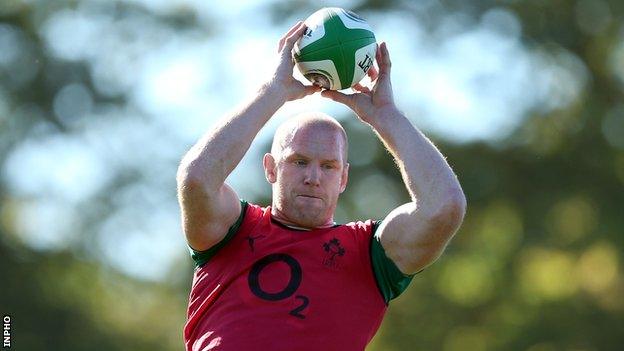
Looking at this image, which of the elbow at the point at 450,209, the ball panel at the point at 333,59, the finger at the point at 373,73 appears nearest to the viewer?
the elbow at the point at 450,209

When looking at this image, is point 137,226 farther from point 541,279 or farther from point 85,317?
point 541,279

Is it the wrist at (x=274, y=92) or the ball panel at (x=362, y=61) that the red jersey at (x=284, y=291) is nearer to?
the wrist at (x=274, y=92)

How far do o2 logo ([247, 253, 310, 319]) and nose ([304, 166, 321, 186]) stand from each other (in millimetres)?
529

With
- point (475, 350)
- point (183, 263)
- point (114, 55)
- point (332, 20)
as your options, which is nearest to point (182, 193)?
point (332, 20)

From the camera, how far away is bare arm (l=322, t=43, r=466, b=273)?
10.8m

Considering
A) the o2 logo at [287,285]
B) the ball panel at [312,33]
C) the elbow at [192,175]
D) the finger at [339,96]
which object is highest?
the ball panel at [312,33]

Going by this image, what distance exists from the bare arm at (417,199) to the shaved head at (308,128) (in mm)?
233

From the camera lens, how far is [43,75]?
37.2m

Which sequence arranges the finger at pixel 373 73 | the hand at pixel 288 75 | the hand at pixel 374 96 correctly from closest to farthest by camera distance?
the hand at pixel 288 75 → the hand at pixel 374 96 → the finger at pixel 373 73

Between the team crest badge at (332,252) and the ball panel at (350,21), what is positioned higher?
the ball panel at (350,21)

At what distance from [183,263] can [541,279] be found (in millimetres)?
7436

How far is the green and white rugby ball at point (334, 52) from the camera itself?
36.3ft

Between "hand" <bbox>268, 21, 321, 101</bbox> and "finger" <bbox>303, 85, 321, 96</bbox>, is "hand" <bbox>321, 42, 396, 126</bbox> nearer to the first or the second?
"finger" <bbox>303, 85, 321, 96</bbox>

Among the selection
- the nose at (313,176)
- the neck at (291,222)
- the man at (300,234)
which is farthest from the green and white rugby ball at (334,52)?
the neck at (291,222)
